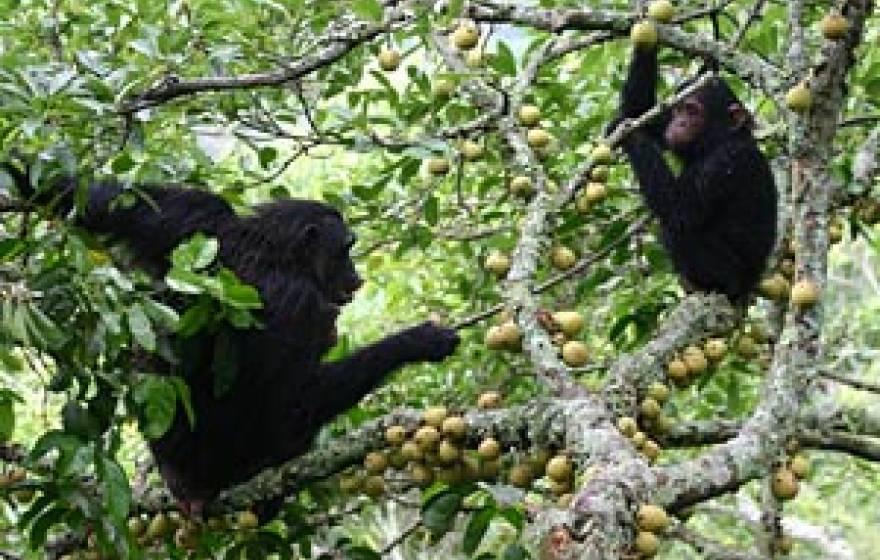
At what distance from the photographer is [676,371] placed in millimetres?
3477

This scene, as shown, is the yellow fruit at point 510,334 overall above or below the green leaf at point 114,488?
above

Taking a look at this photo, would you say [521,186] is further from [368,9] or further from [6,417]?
[6,417]

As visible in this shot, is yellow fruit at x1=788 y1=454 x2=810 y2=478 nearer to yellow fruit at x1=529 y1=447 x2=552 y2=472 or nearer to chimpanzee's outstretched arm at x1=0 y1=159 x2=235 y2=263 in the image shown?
yellow fruit at x1=529 y1=447 x2=552 y2=472

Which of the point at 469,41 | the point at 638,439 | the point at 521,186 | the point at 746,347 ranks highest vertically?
the point at 469,41

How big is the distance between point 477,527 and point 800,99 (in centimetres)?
121

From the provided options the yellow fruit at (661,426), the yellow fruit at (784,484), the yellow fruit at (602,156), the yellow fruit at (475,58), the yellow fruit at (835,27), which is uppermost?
the yellow fruit at (835,27)

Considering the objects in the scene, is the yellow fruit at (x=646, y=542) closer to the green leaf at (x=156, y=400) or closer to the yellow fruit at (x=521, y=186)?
the green leaf at (x=156, y=400)

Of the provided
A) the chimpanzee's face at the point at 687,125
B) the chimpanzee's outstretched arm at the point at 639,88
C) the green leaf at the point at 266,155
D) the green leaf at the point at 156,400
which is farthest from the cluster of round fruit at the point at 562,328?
the chimpanzee's face at the point at 687,125

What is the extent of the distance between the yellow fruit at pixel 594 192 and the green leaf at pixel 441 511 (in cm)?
105

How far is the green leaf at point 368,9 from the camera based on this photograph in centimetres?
352

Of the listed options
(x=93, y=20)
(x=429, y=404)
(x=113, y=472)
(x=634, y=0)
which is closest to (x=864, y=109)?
(x=634, y=0)

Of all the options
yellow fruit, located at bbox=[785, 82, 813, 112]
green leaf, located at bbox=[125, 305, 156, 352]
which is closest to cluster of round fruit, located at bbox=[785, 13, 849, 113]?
yellow fruit, located at bbox=[785, 82, 813, 112]

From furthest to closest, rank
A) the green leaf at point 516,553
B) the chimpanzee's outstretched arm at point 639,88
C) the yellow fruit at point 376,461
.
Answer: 1. the chimpanzee's outstretched arm at point 639,88
2. the yellow fruit at point 376,461
3. the green leaf at point 516,553

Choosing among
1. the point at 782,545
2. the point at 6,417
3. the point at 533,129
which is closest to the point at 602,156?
the point at 533,129
